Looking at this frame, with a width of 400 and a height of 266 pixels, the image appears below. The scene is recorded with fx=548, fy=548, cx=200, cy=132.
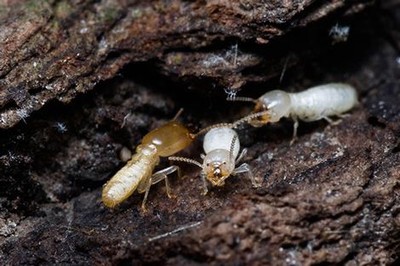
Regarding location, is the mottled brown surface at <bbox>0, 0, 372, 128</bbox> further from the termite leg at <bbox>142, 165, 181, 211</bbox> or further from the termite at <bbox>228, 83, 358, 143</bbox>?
the termite leg at <bbox>142, 165, 181, 211</bbox>

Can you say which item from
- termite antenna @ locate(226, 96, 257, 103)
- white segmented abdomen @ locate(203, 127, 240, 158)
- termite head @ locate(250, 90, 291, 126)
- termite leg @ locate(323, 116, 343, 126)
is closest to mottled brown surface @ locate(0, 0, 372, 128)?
termite antenna @ locate(226, 96, 257, 103)

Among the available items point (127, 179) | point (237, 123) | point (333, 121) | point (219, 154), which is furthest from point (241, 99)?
point (127, 179)

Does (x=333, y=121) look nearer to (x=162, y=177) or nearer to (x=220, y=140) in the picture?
(x=220, y=140)

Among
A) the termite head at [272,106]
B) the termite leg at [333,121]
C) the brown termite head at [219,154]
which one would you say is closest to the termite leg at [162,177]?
the brown termite head at [219,154]

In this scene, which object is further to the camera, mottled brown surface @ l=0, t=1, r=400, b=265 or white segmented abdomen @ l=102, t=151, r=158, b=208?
white segmented abdomen @ l=102, t=151, r=158, b=208

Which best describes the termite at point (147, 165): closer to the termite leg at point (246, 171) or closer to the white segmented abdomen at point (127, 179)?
the white segmented abdomen at point (127, 179)
